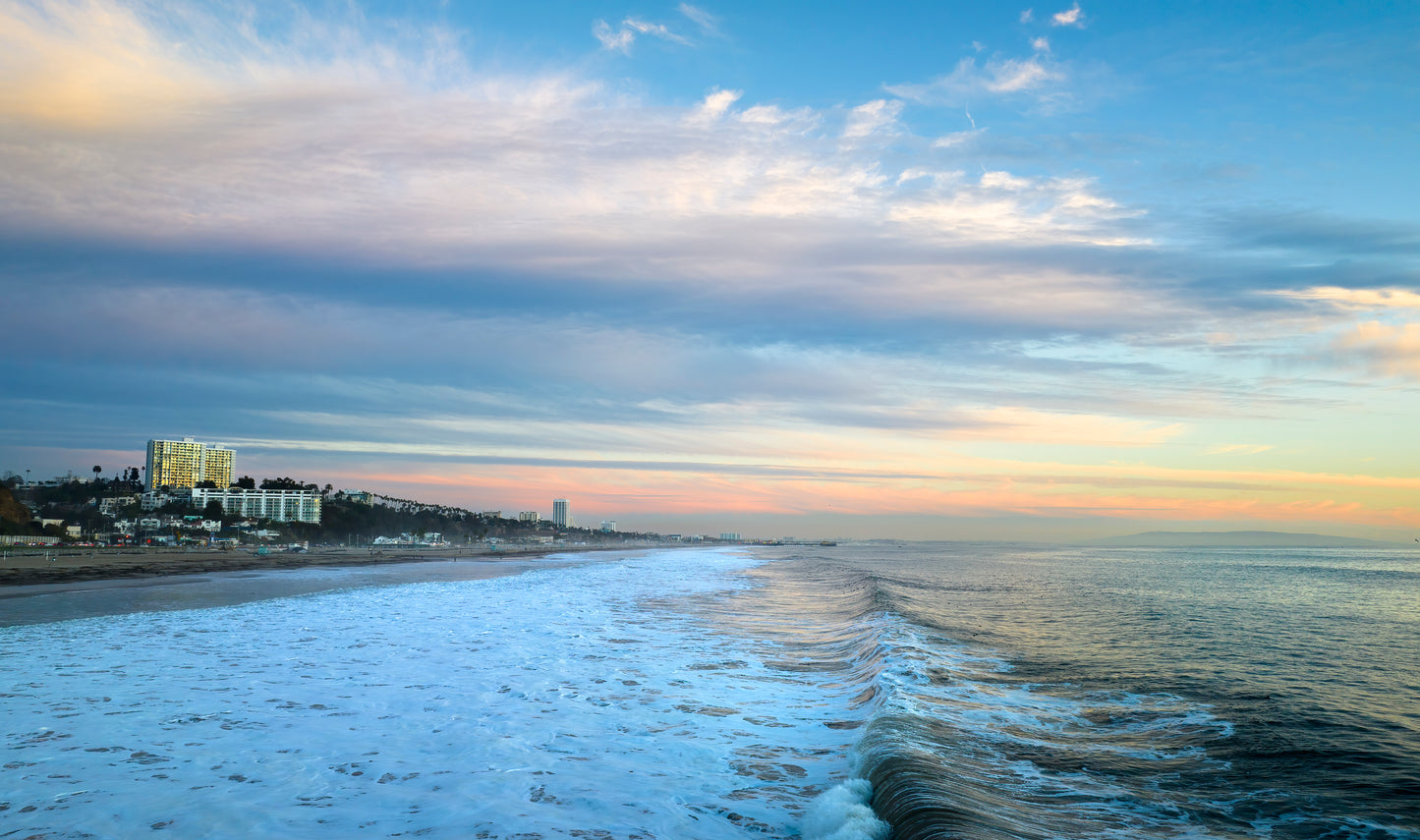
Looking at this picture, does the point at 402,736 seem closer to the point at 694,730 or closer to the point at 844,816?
the point at 694,730

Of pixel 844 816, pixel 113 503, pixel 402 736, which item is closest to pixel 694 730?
pixel 844 816

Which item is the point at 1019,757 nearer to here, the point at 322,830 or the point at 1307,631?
Answer: the point at 322,830

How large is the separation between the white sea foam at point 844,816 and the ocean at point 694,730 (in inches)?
1.2

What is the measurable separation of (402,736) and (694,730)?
403cm

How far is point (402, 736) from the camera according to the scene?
9.99m

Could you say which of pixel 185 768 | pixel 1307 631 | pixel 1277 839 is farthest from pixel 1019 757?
pixel 1307 631

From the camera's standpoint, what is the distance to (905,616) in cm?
2588

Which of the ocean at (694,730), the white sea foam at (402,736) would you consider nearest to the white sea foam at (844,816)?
the ocean at (694,730)

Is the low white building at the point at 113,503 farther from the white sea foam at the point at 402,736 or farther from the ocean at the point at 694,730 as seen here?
the white sea foam at the point at 402,736

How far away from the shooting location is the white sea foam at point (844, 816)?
7133 millimetres

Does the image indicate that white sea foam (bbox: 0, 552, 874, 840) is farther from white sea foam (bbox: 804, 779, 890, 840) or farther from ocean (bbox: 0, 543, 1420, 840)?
white sea foam (bbox: 804, 779, 890, 840)

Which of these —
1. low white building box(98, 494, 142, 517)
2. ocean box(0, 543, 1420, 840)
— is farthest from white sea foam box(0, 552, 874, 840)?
low white building box(98, 494, 142, 517)

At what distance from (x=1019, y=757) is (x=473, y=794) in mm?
6857

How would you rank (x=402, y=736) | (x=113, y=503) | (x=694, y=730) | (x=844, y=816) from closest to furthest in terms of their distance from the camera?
(x=844, y=816) → (x=402, y=736) → (x=694, y=730) → (x=113, y=503)
